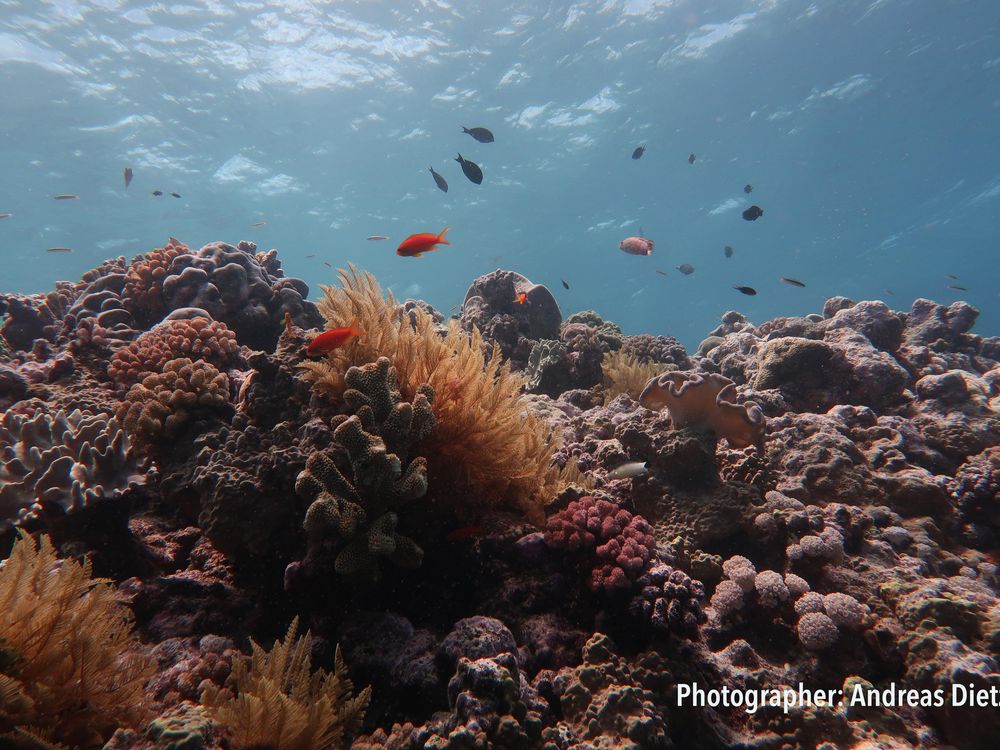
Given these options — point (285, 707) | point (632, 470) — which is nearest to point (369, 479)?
point (285, 707)

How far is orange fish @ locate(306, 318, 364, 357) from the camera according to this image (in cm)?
337

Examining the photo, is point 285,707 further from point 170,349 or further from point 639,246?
point 639,246

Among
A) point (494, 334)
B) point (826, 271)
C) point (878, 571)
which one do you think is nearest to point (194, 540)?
point (878, 571)

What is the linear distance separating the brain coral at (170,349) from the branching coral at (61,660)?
347cm

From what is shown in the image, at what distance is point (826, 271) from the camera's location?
253ft

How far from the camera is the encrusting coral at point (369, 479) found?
2.81 metres

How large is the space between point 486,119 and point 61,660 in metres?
38.3

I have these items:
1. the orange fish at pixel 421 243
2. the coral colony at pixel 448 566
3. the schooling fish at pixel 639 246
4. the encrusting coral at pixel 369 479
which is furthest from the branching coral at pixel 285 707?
the schooling fish at pixel 639 246

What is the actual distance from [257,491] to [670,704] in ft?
9.90

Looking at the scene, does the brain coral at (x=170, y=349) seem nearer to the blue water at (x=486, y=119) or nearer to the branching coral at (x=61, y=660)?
the branching coral at (x=61, y=660)

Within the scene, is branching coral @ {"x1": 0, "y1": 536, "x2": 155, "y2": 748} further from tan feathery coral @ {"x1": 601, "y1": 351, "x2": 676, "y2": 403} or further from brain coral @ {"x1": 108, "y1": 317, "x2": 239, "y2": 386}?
tan feathery coral @ {"x1": 601, "y1": 351, "x2": 676, "y2": 403}

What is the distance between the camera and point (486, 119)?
3419cm

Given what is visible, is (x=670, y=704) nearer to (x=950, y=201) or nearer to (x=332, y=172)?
(x=332, y=172)

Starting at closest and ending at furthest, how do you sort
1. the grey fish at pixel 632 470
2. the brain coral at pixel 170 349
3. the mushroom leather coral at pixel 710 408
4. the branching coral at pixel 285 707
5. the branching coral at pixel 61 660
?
the branching coral at pixel 61 660
the branching coral at pixel 285 707
the grey fish at pixel 632 470
the mushroom leather coral at pixel 710 408
the brain coral at pixel 170 349
